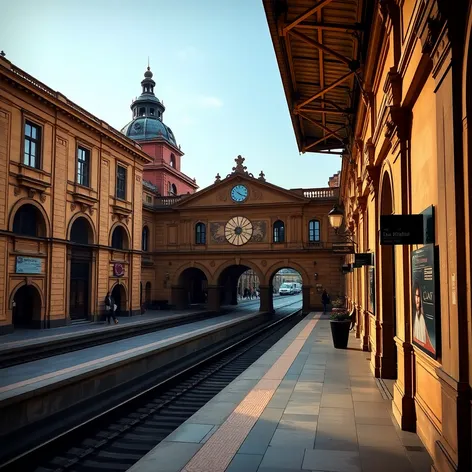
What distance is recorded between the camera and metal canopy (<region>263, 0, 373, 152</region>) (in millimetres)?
8867

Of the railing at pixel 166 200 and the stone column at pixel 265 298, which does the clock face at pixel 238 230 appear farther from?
the railing at pixel 166 200

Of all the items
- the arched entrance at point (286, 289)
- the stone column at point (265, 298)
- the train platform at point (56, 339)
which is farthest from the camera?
the arched entrance at point (286, 289)

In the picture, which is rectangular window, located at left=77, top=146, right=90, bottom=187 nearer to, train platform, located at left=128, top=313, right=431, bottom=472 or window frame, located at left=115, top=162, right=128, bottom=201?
window frame, located at left=115, top=162, right=128, bottom=201

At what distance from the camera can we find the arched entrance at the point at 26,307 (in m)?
22.6

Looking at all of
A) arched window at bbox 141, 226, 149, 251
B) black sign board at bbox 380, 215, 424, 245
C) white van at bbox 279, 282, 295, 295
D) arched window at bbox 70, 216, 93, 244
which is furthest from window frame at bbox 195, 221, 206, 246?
white van at bbox 279, 282, 295, 295

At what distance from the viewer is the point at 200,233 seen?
39.7 m

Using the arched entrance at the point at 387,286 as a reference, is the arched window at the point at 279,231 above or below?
above

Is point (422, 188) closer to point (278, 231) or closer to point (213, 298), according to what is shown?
point (278, 231)

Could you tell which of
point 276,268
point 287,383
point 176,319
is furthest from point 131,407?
point 276,268

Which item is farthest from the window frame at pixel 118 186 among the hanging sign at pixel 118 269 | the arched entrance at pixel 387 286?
the arched entrance at pixel 387 286

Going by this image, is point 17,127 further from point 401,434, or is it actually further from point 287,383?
point 401,434

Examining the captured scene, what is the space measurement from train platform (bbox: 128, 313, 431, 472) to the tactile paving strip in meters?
0.01

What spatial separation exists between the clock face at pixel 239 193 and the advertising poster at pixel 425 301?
32.7 meters

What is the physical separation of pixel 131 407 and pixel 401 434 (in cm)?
642
